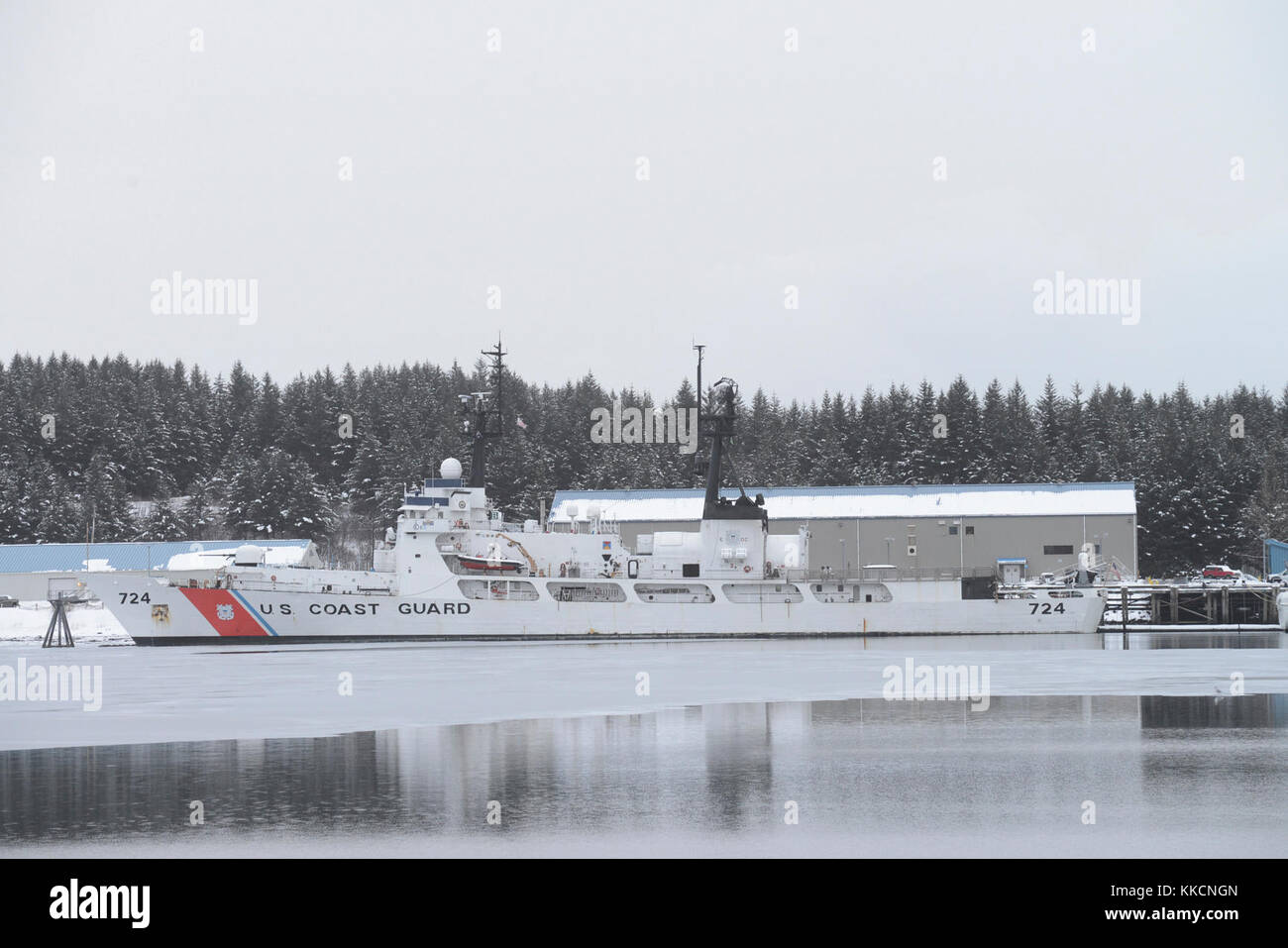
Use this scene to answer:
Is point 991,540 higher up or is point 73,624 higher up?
point 991,540

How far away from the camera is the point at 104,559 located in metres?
77.4

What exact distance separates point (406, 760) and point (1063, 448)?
94157mm

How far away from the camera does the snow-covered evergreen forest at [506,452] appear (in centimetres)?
8975

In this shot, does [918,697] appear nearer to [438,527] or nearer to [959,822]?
[959,822]

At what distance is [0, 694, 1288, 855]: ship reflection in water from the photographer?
1246 centimetres

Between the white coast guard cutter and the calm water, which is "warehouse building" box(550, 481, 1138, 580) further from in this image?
the calm water

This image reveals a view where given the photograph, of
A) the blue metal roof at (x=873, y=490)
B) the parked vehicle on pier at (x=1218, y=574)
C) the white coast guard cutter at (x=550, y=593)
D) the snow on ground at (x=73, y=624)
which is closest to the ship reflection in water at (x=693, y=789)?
the white coast guard cutter at (x=550, y=593)

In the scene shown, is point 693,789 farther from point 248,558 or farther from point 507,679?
point 248,558

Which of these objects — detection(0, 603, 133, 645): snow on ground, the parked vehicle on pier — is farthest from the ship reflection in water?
the parked vehicle on pier

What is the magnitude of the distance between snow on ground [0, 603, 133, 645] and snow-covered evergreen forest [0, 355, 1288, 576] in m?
26.0

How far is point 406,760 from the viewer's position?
1719 centimetres

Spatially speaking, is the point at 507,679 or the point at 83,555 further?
the point at 83,555

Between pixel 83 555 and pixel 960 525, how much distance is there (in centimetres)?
5137

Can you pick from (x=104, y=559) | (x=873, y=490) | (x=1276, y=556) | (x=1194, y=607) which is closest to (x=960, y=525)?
(x=873, y=490)
